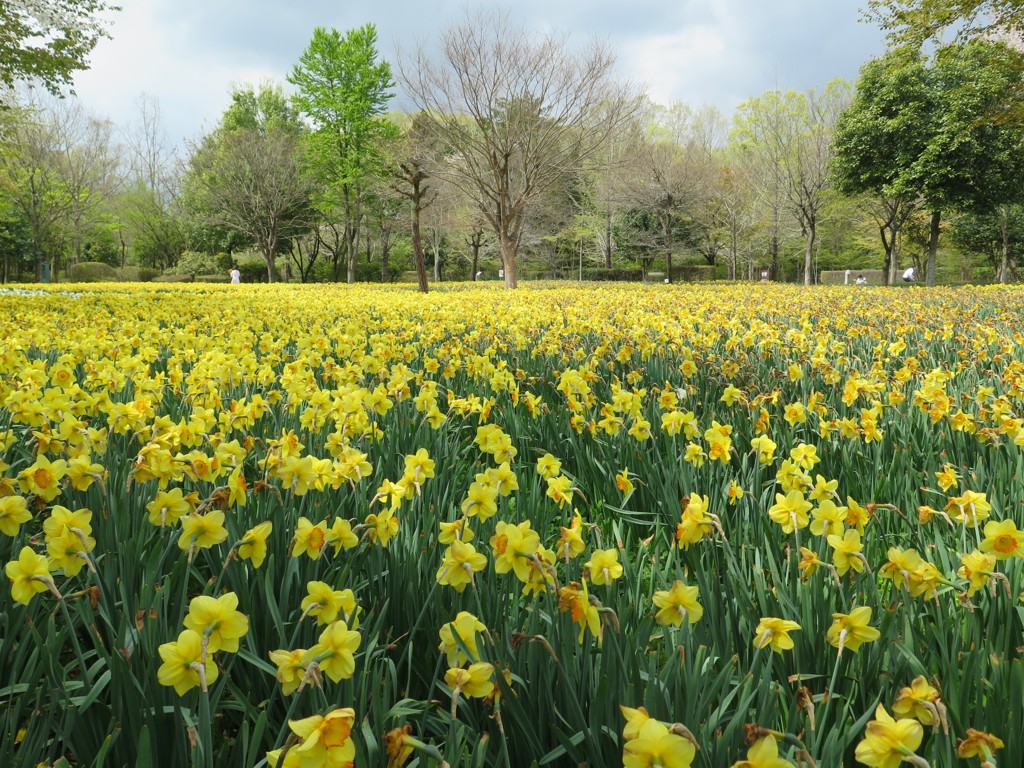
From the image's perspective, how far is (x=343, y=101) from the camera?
30797 millimetres

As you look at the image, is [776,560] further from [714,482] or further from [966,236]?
[966,236]

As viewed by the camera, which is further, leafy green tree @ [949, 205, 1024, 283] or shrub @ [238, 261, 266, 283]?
shrub @ [238, 261, 266, 283]

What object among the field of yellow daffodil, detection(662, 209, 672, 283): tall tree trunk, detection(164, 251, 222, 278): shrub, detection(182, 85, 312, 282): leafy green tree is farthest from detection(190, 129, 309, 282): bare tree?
the field of yellow daffodil

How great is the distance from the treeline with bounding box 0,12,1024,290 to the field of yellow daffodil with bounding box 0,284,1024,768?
54.6 ft

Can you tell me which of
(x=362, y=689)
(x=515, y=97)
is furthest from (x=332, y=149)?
(x=362, y=689)

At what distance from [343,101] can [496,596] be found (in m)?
34.0

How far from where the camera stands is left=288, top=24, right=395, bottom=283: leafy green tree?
30.5 meters

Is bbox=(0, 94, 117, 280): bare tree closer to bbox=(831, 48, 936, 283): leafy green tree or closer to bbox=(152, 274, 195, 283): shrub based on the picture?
bbox=(152, 274, 195, 283): shrub

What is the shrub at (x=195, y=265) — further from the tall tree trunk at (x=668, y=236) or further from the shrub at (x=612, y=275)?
the tall tree trunk at (x=668, y=236)

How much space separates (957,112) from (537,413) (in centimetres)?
2645

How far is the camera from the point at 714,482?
85.4 inches

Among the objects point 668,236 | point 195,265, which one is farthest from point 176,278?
point 668,236

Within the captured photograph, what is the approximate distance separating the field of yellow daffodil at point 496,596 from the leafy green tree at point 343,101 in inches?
1198

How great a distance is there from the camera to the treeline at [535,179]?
20.0 metres
